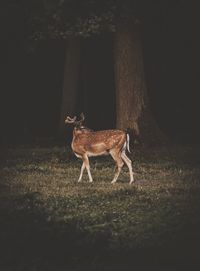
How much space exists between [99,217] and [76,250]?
9.17ft

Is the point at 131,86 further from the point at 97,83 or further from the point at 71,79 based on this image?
the point at 97,83

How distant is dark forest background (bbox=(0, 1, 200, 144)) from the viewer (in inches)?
1700

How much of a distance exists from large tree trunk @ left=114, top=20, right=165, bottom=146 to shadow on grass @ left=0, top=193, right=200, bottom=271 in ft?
45.9

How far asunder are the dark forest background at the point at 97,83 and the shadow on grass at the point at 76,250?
95.6 feet

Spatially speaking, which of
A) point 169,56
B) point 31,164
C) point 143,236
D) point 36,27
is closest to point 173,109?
point 169,56

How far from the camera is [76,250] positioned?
9.94 meters

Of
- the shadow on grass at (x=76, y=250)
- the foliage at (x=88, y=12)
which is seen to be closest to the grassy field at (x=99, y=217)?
the shadow on grass at (x=76, y=250)

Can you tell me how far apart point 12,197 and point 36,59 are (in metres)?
32.2

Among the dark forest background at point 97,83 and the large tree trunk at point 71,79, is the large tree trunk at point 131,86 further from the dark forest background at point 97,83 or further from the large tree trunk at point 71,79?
the dark forest background at point 97,83

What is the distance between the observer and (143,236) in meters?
11.2

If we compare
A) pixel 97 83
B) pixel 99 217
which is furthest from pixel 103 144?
pixel 97 83

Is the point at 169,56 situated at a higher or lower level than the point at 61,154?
higher

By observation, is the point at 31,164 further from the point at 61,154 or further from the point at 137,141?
the point at 137,141

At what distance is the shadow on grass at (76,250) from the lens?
927cm
